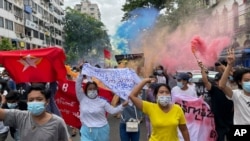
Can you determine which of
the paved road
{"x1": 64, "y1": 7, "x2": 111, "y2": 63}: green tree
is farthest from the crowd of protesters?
{"x1": 64, "y1": 7, "x2": 111, "y2": 63}: green tree

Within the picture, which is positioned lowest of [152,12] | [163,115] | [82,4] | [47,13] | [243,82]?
[163,115]

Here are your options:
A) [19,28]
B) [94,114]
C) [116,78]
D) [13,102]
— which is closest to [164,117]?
[94,114]

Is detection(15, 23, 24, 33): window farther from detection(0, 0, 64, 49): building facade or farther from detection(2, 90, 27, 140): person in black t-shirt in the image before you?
detection(2, 90, 27, 140): person in black t-shirt

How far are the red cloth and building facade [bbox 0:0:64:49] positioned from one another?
38442 millimetres

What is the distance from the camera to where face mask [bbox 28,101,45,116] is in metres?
3.57

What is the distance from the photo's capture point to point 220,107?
5941 mm

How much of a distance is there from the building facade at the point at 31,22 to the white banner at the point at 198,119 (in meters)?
40.7

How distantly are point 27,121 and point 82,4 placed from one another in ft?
547

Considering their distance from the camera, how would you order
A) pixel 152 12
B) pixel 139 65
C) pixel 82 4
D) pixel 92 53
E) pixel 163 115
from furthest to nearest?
pixel 82 4 < pixel 92 53 < pixel 152 12 < pixel 139 65 < pixel 163 115

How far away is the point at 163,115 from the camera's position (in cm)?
448

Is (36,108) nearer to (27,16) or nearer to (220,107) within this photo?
(220,107)

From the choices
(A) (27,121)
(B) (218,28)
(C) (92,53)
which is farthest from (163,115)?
(C) (92,53)

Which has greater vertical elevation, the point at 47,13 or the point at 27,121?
the point at 47,13

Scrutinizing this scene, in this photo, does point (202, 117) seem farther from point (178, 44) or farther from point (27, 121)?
point (178, 44)
